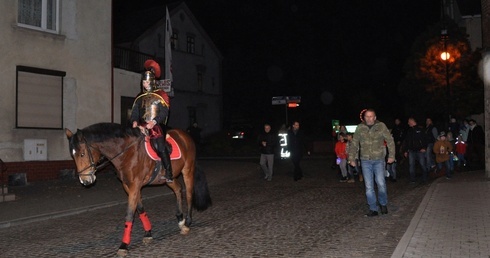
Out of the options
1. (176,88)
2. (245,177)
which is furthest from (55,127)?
(176,88)

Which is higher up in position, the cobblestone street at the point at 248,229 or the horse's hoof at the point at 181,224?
the horse's hoof at the point at 181,224

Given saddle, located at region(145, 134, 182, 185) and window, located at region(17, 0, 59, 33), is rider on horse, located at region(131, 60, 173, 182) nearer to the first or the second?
saddle, located at region(145, 134, 182, 185)

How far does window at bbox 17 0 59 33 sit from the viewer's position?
51.4 ft

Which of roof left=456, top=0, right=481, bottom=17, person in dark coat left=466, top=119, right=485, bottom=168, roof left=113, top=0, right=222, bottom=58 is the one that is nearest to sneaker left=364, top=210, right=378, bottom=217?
person in dark coat left=466, top=119, right=485, bottom=168

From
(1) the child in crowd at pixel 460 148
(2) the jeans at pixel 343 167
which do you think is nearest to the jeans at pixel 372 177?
(2) the jeans at pixel 343 167

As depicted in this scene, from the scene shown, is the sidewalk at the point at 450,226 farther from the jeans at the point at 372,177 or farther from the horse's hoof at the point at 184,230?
the horse's hoof at the point at 184,230

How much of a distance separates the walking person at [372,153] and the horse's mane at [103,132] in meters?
4.26

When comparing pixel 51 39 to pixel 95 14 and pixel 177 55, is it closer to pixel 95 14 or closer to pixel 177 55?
pixel 95 14

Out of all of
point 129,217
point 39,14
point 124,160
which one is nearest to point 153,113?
point 124,160

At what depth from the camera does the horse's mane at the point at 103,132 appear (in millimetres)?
6891

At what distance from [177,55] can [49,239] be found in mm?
33773

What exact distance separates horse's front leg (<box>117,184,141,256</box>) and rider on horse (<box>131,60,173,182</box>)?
2.46 feet

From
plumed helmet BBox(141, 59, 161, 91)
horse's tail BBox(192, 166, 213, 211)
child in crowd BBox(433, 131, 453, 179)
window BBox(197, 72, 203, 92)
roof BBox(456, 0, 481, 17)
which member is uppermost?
roof BBox(456, 0, 481, 17)

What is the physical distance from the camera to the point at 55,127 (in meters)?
16.5
